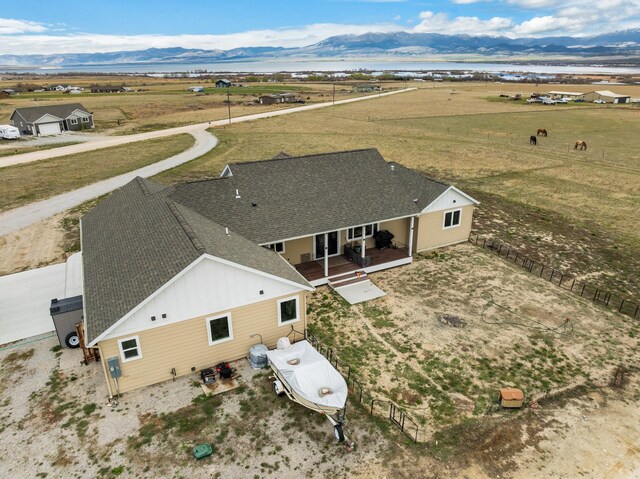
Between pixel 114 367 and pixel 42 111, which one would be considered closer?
pixel 114 367

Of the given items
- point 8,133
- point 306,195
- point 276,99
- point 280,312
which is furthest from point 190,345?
point 276,99

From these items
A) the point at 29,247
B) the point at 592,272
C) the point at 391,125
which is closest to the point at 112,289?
the point at 29,247

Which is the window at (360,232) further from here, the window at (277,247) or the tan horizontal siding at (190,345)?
the tan horizontal siding at (190,345)

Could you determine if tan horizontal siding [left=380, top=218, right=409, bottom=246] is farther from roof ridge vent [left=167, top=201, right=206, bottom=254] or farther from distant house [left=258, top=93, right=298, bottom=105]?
distant house [left=258, top=93, right=298, bottom=105]

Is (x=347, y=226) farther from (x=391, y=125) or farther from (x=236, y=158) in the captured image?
(x=391, y=125)

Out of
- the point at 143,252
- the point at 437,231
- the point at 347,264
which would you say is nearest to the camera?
the point at 143,252

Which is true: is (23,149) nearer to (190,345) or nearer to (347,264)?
(347,264)
